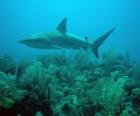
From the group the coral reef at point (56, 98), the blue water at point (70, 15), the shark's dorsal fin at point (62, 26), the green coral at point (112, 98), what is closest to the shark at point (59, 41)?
the shark's dorsal fin at point (62, 26)

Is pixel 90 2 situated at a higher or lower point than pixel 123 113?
higher

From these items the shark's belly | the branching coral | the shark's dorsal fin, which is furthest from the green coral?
the shark's dorsal fin

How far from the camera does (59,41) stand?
11.6 metres

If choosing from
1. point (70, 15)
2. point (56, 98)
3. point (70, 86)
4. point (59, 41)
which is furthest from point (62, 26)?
point (70, 15)

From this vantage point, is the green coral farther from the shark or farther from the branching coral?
the shark

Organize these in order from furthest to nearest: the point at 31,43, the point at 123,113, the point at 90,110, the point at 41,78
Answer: the point at 31,43 → the point at 41,78 → the point at 90,110 → the point at 123,113

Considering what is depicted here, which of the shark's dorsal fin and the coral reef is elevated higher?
the shark's dorsal fin

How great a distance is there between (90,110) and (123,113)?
0.71 meters

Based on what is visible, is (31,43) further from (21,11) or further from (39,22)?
(39,22)

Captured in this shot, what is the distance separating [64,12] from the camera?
170m

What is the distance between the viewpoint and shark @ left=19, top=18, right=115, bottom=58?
36.6 ft

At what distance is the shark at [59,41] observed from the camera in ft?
36.6

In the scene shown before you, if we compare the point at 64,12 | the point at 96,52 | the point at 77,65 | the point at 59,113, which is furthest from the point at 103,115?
the point at 64,12

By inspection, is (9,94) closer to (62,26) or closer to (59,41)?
(59,41)
